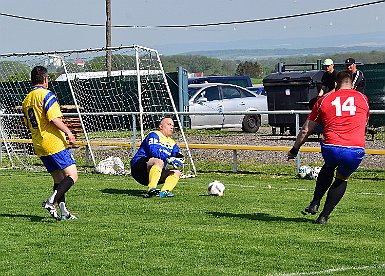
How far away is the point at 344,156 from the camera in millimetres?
10766

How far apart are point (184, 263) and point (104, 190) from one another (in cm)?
719

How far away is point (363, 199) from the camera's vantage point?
14055 millimetres

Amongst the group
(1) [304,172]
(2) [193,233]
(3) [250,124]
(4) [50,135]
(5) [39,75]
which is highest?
(5) [39,75]

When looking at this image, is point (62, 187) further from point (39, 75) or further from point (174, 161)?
point (174, 161)

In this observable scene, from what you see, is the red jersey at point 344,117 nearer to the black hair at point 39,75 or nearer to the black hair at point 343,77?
the black hair at point 343,77

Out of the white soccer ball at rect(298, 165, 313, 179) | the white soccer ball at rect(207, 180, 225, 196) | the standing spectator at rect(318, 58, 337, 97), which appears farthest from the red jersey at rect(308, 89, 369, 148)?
the standing spectator at rect(318, 58, 337, 97)

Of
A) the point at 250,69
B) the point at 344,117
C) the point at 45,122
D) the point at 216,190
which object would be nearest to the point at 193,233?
the point at 344,117

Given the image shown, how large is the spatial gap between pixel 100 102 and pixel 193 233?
1096 cm

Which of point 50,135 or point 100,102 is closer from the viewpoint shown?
point 50,135

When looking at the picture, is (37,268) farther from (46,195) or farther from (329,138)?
(46,195)

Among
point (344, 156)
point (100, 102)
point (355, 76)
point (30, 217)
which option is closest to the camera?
point (344, 156)

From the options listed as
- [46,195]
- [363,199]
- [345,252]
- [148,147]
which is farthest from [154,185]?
[345,252]

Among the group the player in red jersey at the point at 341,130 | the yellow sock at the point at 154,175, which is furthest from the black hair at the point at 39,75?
the player in red jersey at the point at 341,130

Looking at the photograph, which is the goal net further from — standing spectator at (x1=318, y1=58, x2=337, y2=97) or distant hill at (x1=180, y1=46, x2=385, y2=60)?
distant hill at (x1=180, y1=46, x2=385, y2=60)
